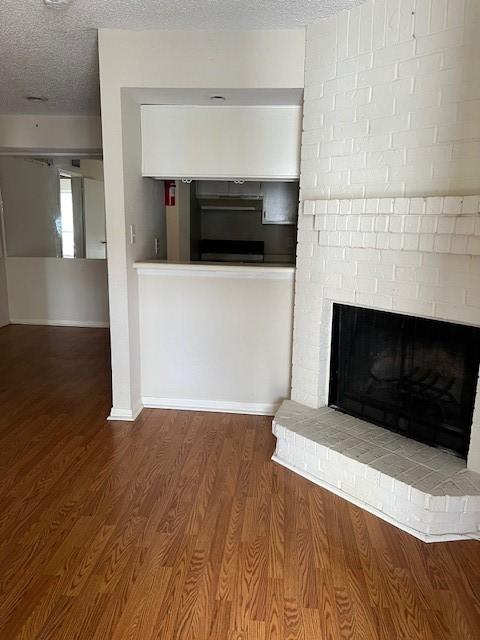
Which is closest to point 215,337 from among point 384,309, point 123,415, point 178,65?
point 123,415

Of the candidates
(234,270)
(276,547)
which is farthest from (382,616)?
(234,270)

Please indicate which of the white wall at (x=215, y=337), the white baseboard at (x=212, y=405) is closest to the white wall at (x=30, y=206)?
the white wall at (x=215, y=337)

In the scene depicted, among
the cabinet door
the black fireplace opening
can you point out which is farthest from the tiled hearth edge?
the cabinet door

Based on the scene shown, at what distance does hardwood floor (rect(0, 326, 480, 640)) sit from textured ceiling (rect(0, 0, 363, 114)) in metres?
2.40

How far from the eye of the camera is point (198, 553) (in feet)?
6.11

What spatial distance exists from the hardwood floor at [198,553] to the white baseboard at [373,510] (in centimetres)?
3

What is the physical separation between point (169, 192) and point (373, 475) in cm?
285

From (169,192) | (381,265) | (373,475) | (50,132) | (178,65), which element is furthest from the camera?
(50,132)

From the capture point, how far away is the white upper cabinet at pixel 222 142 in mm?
2975

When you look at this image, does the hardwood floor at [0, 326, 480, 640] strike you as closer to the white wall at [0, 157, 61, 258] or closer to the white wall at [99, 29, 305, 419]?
the white wall at [99, 29, 305, 419]

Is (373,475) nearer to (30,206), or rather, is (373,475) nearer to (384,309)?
(384,309)

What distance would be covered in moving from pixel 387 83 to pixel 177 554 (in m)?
2.35

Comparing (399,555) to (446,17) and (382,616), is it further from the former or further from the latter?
(446,17)

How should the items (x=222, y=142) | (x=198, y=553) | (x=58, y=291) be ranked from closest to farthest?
(x=198, y=553)
(x=222, y=142)
(x=58, y=291)
